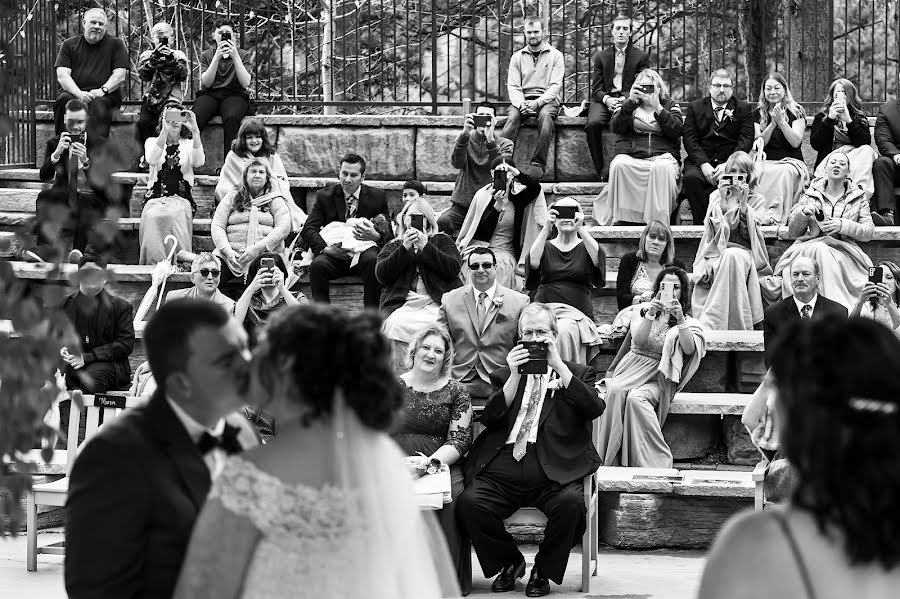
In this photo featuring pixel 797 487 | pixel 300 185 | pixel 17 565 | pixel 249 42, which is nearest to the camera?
pixel 797 487

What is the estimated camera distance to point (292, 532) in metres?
2.55

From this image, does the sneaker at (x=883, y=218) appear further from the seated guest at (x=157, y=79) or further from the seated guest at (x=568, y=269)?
the seated guest at (x=157, y=79)

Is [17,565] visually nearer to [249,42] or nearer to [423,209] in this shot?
[423,209]

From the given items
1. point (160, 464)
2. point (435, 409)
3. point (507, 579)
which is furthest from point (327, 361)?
point (435, 409)

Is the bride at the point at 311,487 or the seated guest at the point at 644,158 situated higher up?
the seated guest at the point at 644,158

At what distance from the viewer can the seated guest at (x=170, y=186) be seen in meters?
10.6

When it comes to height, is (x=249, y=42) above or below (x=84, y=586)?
above

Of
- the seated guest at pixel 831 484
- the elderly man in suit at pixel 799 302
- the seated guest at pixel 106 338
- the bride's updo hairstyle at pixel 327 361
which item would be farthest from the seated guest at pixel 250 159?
the seated guest at pixel 831 484

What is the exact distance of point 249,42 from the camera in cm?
1844

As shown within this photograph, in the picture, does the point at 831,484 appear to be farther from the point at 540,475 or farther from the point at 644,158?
the point at 644,158

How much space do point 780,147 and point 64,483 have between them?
6202 millimetres

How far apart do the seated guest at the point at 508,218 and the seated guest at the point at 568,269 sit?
1.86 ft

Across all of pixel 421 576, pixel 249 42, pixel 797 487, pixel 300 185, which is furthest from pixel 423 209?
pixel 249 42

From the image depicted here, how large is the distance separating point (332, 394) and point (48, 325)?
529mm
